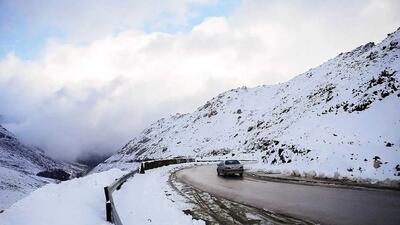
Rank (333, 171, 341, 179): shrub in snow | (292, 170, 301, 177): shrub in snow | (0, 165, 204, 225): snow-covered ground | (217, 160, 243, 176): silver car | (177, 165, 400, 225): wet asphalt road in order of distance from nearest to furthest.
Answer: (177, 165, 400, 225): wet asphalt road, (0, 165, 204, 225): snow-covered ground, (333, 171, 341, 179): shrub in snow, (292, 170, 301, 177): shrub in snow, (217, 160, 243, 176): silver car

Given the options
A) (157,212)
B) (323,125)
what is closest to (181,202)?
(157,212)

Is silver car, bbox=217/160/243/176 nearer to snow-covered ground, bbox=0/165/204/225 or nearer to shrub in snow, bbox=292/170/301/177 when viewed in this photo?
shrub in snow, bbox=292/170/301/177

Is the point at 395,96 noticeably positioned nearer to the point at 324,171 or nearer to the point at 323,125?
the point at 323,125

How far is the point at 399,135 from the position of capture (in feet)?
75.3

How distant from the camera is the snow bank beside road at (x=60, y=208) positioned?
10984mm

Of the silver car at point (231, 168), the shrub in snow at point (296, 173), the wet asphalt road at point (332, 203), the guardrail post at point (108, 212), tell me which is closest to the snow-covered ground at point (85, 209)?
the guardrail post at point (108, 212)

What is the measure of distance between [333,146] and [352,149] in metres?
3.50

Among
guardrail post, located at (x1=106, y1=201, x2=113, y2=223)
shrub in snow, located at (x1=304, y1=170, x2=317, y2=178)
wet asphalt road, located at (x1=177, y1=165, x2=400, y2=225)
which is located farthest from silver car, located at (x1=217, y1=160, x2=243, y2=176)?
guardrail post, located at (x1=106, y1=201, x2=113, y2=223)

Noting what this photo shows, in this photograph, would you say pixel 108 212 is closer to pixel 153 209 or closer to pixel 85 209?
pixel 85 209

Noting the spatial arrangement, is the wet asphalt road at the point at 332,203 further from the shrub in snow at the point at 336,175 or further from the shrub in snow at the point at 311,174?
the shrub in snow at the point at 311,174

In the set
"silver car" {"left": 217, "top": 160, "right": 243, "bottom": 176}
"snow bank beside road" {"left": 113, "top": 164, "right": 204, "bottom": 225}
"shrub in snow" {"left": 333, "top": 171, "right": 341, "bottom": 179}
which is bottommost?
"snow bank beside road" {"left": 113, "top": 164, "right": 204, "bottom": 225}

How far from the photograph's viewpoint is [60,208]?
41.5ft

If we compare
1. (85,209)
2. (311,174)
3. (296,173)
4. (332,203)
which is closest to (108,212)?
(85,209)

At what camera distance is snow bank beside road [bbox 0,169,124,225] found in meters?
11.0
